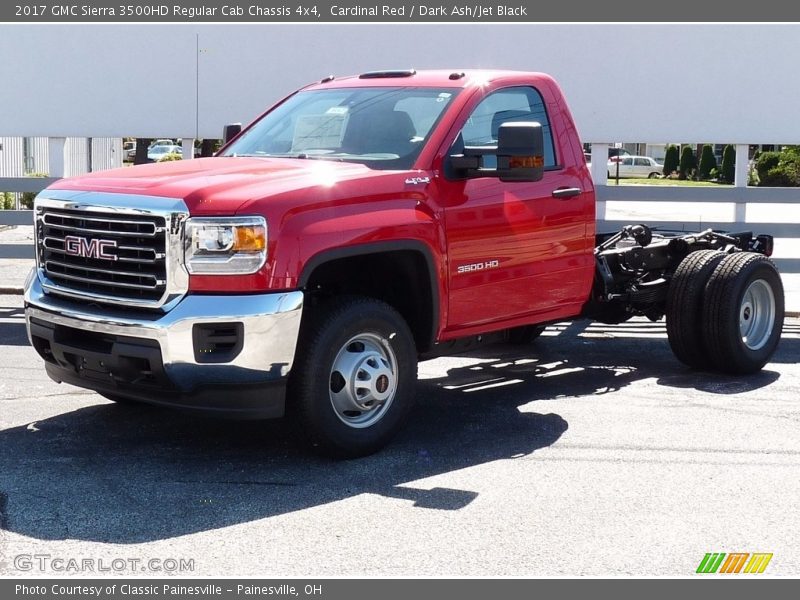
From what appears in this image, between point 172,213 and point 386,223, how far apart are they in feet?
3.82

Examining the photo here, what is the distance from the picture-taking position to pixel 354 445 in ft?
19.4

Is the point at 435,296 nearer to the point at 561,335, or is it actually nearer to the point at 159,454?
the point at 159,454

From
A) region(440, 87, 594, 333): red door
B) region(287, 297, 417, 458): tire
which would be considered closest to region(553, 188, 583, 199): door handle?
region(440, 87, 594, 333): red door

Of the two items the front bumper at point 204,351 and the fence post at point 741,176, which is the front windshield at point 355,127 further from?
the fence post at point 741,176

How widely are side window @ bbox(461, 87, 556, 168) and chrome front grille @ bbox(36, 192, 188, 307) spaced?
80.5 inches

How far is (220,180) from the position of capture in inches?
225

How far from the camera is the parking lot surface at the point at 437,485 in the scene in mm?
4562

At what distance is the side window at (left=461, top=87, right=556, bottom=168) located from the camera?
6.73 m

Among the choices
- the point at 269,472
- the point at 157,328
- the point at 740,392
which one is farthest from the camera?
the point at 740,392

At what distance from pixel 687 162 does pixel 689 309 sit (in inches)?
1840

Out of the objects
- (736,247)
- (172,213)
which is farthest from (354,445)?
(736,247)

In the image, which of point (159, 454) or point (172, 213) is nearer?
point (172, 213)

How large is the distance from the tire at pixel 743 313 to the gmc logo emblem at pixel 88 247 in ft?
15.1

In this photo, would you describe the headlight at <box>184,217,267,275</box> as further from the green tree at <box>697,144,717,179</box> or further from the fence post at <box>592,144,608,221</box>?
the green tree at <box>697,144,717,179</box>
